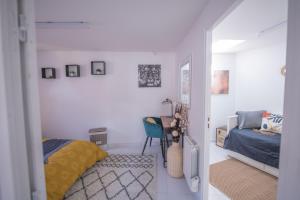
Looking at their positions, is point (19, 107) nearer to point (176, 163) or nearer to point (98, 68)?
point (176, 163)

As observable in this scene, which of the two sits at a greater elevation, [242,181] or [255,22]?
[255,22]

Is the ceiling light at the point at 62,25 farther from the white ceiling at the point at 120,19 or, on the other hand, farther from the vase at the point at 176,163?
the vase at the point at 176,163

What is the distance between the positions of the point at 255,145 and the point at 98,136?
3.08m

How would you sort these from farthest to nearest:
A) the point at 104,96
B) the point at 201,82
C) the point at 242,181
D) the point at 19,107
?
the point at 104,96, the point at 242,181, the point at 201,82, the point at 19,107

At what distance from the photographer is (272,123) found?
2.76m

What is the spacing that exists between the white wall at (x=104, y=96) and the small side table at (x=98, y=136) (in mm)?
238

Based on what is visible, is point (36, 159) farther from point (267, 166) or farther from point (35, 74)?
point (267, 166)

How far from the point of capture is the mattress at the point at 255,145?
86.5 inches

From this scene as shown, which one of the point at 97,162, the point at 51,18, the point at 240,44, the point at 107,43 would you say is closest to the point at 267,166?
the point at 240,44

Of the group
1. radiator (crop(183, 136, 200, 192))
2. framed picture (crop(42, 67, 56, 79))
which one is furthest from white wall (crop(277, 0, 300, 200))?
framed picture (crop(42, 67, 56, 79))

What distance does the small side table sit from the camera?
328 cm

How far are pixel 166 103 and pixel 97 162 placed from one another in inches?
77.9

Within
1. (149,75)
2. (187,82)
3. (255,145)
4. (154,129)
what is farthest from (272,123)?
(149,75)

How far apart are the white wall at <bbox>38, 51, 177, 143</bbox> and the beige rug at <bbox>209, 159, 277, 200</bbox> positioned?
1.70m
